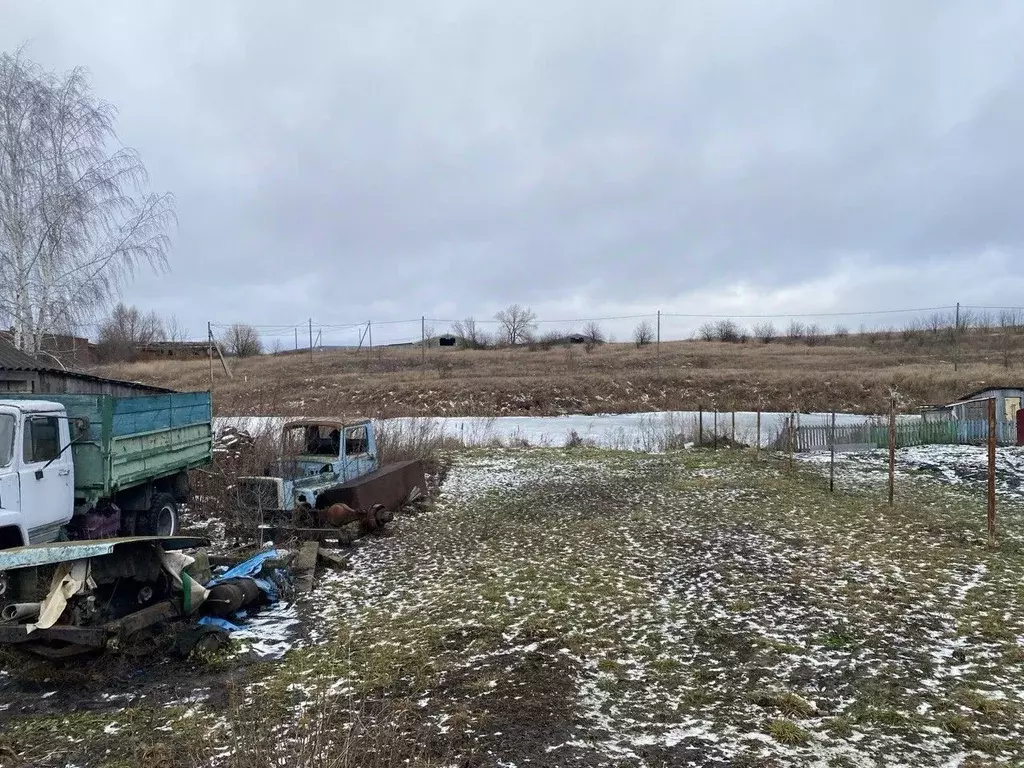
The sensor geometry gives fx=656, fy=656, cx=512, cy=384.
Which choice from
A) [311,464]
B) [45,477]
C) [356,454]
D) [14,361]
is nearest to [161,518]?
[311,464]

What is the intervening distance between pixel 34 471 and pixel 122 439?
1.38m

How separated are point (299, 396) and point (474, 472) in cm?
2686

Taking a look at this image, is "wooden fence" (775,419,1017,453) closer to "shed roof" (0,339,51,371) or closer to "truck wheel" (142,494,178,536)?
"truck wheel" (142,494,178,536)

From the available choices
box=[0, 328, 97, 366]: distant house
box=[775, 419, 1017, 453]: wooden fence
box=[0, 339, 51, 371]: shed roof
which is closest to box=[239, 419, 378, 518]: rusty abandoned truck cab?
box=[0, 339, 51, 371]: shed roof

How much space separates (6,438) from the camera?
744cm

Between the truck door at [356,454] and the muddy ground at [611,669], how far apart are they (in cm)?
298

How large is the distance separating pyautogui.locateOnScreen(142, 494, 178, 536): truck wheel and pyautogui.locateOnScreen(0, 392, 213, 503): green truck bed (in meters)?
0.42

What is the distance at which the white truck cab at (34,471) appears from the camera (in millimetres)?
7123

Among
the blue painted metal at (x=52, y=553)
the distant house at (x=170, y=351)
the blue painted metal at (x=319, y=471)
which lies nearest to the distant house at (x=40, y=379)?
the blue painted metal at (x=319, y=471)

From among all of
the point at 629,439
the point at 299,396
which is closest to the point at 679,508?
the point at 629,439

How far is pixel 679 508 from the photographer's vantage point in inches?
504

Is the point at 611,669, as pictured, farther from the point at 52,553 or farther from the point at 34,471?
the point at 34,471

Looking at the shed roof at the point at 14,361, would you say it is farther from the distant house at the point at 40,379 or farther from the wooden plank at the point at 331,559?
the wooden plank at the point at 331,559

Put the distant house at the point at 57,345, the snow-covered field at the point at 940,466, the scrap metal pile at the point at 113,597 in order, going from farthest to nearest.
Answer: the distant house at the point at 57,345, the snow-covered field at the point at 940,466, the scrap metal pile at the point at 113,597
